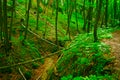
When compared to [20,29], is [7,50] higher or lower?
lower

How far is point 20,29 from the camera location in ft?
53.0

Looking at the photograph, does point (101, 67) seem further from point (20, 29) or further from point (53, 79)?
point (20, 29)

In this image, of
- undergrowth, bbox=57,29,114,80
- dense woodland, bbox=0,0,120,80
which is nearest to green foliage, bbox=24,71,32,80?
dense woodland, bbox=0,0,120,80

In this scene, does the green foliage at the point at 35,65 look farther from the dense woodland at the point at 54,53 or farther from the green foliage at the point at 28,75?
the green foliage at the point at 28,75

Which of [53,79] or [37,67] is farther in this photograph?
[37,67]

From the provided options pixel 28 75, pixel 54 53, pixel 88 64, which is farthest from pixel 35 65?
pixel 88 64

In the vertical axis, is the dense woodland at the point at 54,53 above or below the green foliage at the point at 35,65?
above

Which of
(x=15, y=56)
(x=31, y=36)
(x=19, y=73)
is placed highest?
(x=31, y=36)

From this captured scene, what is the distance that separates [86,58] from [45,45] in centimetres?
868

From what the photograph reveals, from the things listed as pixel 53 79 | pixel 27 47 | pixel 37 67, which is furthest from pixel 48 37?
pixel 53 79

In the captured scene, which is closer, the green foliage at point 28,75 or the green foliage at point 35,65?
the green foliage at point 28,75

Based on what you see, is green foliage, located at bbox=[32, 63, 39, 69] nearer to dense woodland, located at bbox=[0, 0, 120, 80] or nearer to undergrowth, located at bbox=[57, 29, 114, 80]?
dense woodland, located at bbox=[0, 0, 120, 80]

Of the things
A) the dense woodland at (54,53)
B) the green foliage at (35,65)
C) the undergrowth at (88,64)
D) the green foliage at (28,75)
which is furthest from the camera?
the green foliage at (35,65)

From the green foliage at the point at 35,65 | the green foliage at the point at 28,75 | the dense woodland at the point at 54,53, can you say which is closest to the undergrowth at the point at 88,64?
the dense woodland at the point at 54,53
